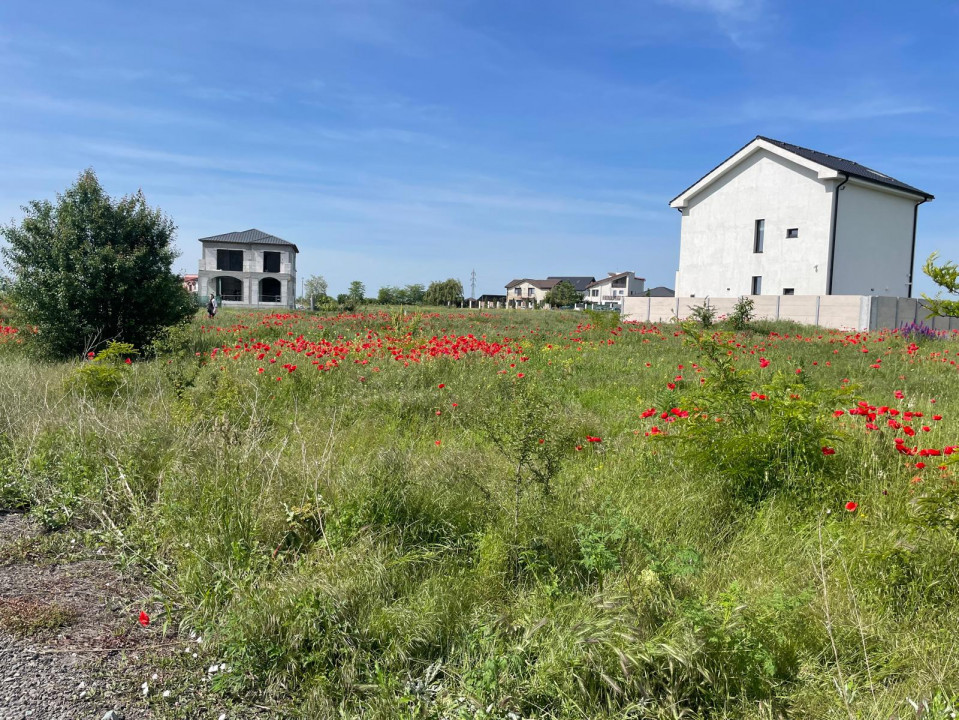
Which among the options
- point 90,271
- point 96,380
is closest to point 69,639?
point 96,380

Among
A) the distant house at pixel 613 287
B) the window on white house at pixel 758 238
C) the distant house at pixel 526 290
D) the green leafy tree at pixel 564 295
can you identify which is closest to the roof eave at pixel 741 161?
the window on white house at pixel 758 238

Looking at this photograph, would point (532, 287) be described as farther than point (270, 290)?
Yes

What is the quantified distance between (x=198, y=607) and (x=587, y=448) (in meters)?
3.17

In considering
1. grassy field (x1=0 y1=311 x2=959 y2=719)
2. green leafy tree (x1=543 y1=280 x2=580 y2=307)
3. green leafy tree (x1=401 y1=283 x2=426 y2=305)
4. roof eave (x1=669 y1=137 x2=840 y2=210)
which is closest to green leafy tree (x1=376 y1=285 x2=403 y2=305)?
green leafy tree (x1=401 y1=283 x2=426 y2=305)

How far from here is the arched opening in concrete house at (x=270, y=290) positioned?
56969 mm

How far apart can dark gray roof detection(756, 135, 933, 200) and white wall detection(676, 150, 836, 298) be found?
0.66 m

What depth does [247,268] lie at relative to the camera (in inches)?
2211

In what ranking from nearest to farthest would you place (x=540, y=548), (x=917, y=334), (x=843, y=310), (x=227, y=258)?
(x=540, y=548) → (x=917, y=334) → (x=843, y=310) → (x=227, y=258)

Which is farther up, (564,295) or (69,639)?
(564,295)

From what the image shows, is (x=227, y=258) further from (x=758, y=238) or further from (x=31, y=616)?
(x=31, y=616)

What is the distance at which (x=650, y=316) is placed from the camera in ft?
96.8

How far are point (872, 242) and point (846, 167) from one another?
3.52 m

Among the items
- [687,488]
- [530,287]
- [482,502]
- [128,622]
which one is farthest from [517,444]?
[530,287]

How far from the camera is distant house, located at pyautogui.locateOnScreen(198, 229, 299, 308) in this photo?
55.2 m
